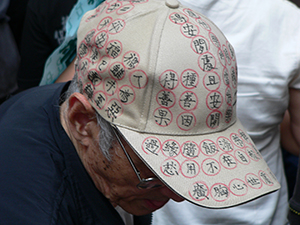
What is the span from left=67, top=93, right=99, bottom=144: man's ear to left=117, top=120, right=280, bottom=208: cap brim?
0.46 ft

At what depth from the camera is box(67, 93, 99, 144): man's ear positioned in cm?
122

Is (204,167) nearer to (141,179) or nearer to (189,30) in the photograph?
(141,179)

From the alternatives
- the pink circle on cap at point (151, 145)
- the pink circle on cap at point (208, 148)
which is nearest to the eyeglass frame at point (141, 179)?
the pink circle on cap at point (151, 145)

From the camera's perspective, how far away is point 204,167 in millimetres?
1135

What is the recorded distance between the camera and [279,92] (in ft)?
5.54

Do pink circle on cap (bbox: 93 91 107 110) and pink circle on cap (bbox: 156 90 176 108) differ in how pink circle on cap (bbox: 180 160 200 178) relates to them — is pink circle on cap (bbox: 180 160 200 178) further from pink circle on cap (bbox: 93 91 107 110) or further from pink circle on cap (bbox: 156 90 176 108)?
pink circle on cap (bbox: 93 91 107 110)

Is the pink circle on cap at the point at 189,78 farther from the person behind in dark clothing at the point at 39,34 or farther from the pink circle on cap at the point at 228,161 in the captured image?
the person behind in dark clothing at the point at 39,34

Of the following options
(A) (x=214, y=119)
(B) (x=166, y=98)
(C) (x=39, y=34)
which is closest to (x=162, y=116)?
(B) (x=166, y=98)

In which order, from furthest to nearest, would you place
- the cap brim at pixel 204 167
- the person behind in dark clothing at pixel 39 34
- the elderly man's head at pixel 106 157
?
the person behind in dark clothing at pixel 39 34, the elderly man's head at pixel 106 157, the cap brim at pixel 204 167

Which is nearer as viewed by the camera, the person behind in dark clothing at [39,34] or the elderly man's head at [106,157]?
the elderly man's head at [106,157]

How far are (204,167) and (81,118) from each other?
495 millimetres

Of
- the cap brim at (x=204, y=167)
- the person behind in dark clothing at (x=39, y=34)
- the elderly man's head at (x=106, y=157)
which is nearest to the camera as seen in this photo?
the cap brim at (x=204, y=167)

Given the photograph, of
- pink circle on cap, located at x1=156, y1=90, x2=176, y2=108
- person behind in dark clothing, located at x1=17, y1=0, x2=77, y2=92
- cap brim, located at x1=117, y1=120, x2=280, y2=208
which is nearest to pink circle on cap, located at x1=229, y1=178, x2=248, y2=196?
cap brim, located at x1=117, y1=120, x2=280, y2=208

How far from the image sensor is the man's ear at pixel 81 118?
122 centimetres
